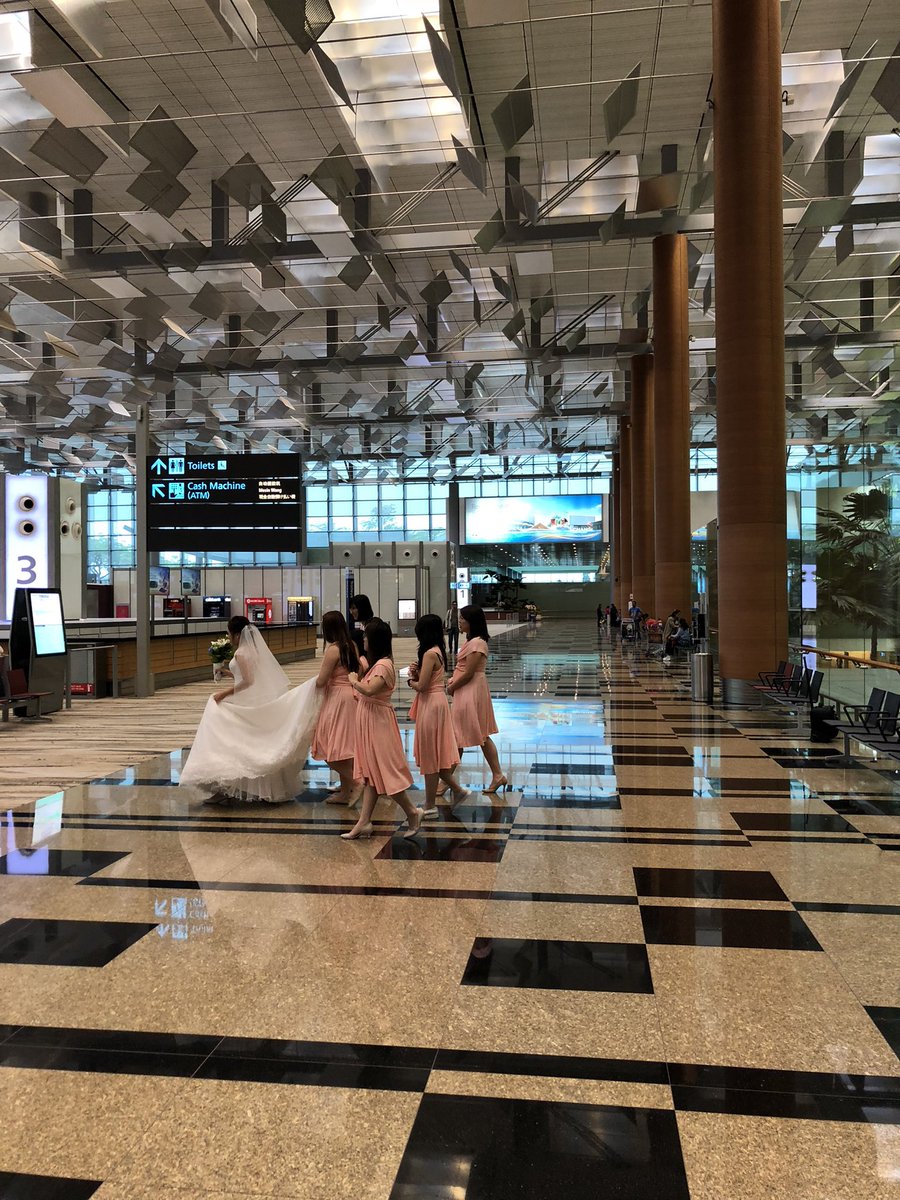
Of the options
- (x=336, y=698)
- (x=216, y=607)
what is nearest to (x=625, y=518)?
(x=216, y=607)

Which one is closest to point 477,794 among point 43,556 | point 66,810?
point 66,810

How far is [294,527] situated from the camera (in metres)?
17.0

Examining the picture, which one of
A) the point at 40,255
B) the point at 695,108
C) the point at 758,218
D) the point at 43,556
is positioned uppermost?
the point at 695,108

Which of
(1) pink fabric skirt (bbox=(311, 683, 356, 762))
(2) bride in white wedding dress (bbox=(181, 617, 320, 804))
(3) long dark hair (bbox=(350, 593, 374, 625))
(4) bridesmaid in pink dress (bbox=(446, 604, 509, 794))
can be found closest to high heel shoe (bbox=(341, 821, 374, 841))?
(1) pink fabric skirt (bbox=(311, 683, 356, 762))

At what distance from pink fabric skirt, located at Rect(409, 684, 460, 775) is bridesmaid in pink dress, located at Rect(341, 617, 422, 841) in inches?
15.5

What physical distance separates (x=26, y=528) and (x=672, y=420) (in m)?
15.3

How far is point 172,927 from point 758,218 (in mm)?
11737

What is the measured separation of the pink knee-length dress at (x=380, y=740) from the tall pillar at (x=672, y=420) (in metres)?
17.2

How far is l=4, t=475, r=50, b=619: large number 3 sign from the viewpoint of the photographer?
20266 millimetres

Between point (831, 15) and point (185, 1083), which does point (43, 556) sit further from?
point (185, 1083)

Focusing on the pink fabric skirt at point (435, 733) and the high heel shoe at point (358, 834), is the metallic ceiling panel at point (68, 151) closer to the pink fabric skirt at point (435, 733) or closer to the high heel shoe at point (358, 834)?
the pink fabric skirt at point (435, 733)

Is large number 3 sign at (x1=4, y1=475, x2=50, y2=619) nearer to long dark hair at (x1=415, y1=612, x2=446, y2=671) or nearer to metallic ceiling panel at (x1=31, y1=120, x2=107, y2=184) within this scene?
metallic ceiling panel at (x1=31, y1=120, x2=107, y2=184)

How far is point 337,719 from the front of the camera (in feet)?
22.1

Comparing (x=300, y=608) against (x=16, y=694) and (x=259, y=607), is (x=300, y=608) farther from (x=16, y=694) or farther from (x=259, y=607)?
(x=16, y=694)
